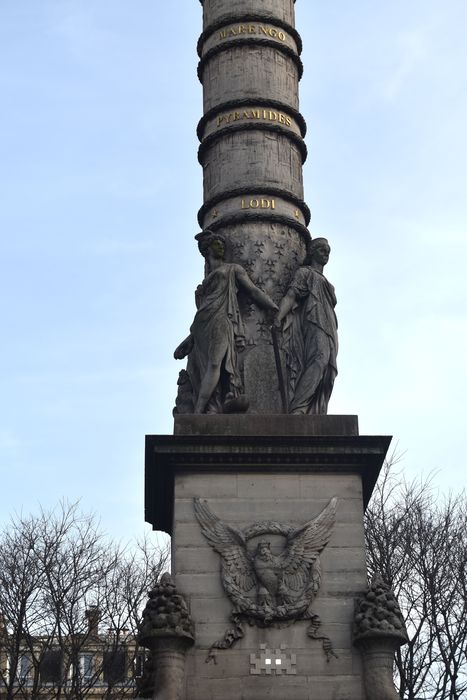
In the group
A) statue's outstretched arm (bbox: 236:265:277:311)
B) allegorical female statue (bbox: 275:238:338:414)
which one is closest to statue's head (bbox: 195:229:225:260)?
statue's outstretched arm (bbox: 236:265:277:311)

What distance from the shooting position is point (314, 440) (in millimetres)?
15875

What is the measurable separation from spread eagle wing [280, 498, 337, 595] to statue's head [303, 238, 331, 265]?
3976 mm

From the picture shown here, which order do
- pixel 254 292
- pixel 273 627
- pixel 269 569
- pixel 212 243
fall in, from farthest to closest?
pixel 212 243
pixel 254 292
pixel 269 569
pixel 273 627

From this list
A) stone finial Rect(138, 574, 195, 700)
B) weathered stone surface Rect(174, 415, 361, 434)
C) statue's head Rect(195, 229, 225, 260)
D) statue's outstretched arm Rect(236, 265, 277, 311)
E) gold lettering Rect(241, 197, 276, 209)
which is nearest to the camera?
stone finial Rect(138, 574, 195, 700)

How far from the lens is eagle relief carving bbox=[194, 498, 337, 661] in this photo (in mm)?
14875

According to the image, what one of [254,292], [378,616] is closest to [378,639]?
[378,616]

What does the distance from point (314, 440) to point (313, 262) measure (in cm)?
313

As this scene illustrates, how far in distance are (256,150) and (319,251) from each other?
6.50 feet

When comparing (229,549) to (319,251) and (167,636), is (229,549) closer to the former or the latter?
(167,636)

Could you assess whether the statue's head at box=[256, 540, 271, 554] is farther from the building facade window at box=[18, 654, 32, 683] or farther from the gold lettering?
the building facade window at box=[18, 654, 32, 683]

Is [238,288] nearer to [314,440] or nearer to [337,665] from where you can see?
[314,440]

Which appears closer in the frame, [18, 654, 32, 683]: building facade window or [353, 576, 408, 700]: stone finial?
[353, 576, 408, 700]: stone finial

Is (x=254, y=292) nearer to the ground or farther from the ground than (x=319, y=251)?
nearer to the ground

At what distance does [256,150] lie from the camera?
18.7 m
